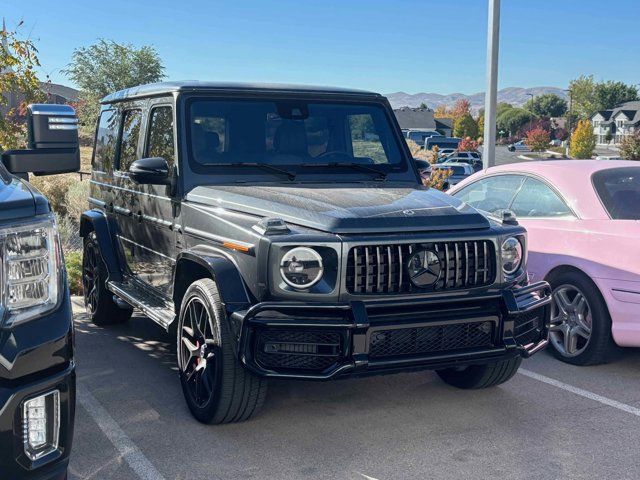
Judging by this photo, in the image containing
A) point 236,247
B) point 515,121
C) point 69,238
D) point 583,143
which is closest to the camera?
point 236,247

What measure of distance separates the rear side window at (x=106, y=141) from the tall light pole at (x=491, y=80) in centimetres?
474

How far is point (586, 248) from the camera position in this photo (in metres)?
5.68

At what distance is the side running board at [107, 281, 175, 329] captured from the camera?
508cm

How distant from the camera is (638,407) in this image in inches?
193

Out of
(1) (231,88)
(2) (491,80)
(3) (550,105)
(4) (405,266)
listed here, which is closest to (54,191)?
(2) (491,80)

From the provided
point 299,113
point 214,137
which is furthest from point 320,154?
point 214,137

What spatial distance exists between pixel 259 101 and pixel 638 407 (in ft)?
10.7

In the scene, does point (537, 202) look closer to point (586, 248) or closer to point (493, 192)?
point (493, 192)

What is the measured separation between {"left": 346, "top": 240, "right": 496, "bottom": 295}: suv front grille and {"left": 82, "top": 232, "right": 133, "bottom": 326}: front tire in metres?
3.20

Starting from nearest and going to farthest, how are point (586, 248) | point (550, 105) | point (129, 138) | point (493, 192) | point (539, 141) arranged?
point (586, 248) < point (129, 138) < point (493, 192) < point (539, 141) < point (550, 105)

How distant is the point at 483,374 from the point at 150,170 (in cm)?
256

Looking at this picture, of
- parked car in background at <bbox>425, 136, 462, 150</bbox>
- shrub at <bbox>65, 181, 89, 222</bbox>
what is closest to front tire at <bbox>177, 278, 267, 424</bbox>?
shrub at <bbox>65, 181, 89, 222</bbox>

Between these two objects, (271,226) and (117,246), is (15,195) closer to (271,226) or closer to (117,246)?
(271,226)

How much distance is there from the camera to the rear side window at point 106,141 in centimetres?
664
